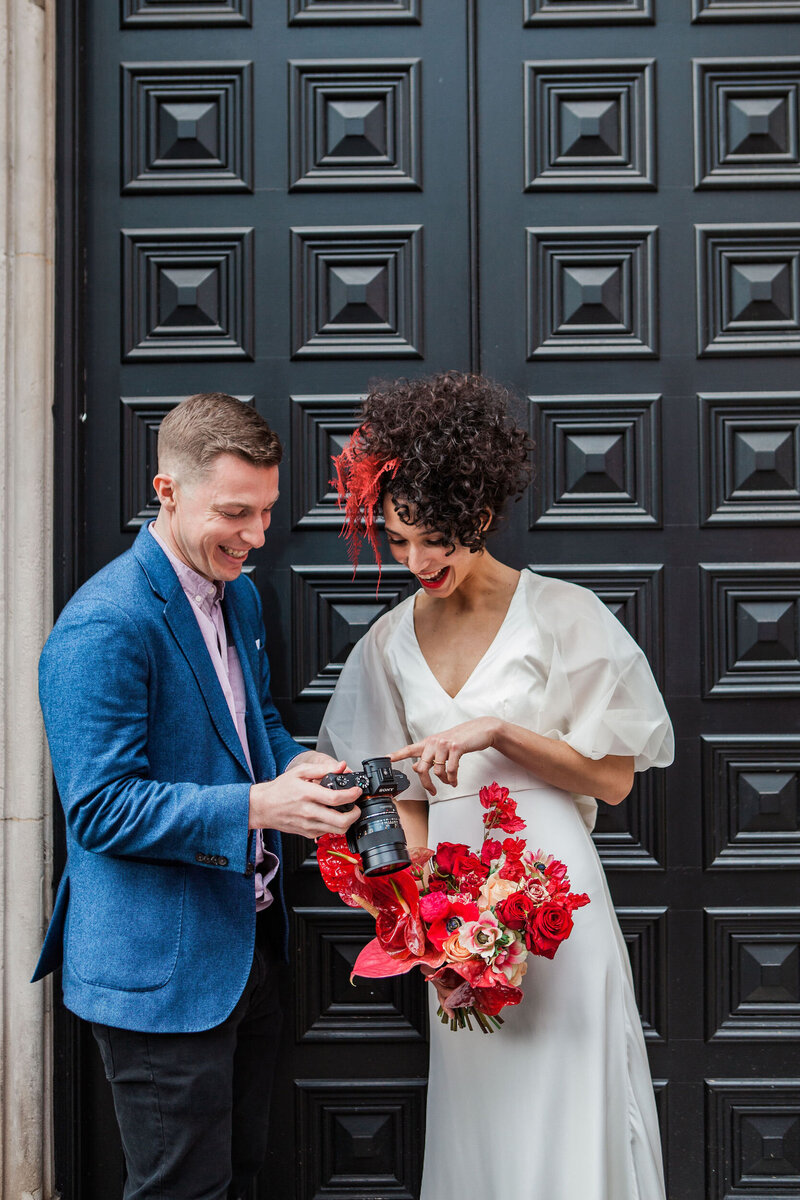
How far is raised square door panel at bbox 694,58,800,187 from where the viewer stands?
2.93m

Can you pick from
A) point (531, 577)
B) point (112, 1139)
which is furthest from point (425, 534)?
point (112, 1139)

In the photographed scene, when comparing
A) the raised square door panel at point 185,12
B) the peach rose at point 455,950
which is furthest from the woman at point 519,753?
the raised square door panel at point 185,12

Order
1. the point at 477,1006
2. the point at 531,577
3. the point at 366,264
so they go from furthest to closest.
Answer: the point at 366,264, the point at 531,577, the point at 477,1006

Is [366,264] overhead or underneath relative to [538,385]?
overhead

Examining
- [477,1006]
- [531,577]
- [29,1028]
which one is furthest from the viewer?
[29,1028]

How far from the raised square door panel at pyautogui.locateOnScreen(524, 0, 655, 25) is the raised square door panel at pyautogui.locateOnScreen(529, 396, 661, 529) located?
1.18m

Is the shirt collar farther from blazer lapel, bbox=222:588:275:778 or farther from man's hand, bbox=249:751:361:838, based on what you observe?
man's hand, bbox=249:751:361:838

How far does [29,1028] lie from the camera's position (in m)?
2.79

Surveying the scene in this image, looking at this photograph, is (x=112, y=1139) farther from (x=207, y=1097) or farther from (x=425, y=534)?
(x=425, y=534)

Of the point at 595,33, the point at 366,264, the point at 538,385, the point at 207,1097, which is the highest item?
the point at 595,33

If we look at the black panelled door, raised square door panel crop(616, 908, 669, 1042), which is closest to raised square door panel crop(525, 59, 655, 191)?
the black panelled door

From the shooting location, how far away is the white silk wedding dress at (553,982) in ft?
7.05

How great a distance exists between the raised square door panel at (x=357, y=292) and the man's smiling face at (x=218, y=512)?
3.11 ft

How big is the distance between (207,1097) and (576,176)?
2753 mm
